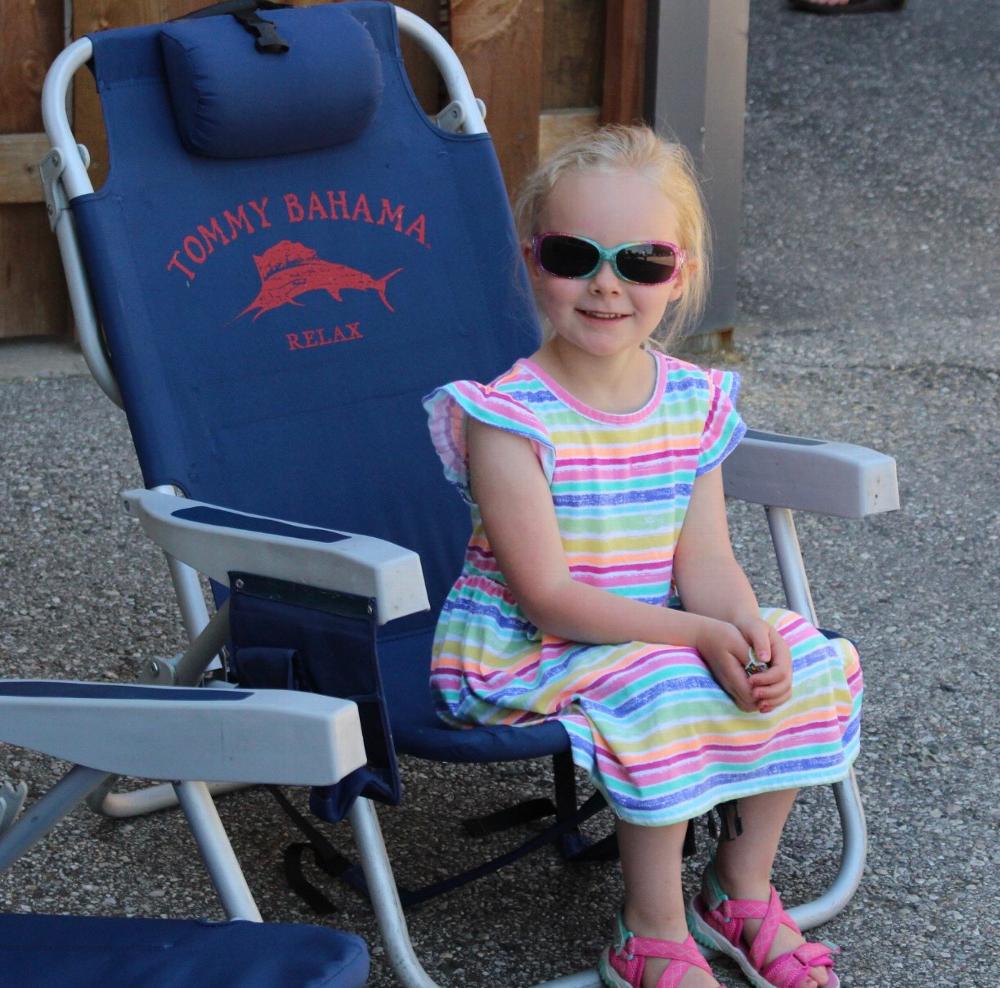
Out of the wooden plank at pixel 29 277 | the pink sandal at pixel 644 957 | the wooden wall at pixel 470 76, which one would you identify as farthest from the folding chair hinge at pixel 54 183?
the wooden plank at pixel 29 277

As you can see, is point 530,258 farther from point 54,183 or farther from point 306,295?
point 54,183

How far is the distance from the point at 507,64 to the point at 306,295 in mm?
2219

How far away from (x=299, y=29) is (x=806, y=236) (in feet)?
12.0

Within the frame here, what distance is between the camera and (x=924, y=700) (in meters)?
2.99

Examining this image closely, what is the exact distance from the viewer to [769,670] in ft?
6.22

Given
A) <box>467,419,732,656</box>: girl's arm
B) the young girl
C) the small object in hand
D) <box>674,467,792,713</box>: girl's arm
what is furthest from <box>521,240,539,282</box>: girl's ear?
the small object in hand

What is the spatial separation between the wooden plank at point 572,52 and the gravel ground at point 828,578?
0.89 metres

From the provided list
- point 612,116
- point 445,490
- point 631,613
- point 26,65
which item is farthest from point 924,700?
point 26,65

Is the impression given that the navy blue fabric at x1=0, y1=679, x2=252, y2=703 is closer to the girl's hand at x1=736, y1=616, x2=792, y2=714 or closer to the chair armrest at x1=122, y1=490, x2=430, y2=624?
the chair armrest at x1=122, y1=490, x2=430, y2=624

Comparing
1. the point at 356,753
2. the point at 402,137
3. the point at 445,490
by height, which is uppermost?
the point at 402,137

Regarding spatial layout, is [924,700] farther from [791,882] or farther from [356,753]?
[356,753]

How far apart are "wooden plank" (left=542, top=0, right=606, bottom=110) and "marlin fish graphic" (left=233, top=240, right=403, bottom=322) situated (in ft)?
7.66

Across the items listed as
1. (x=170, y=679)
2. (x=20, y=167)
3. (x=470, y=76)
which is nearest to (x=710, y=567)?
(x=170, y=679)

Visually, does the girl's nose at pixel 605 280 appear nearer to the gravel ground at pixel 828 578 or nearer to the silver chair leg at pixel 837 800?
the silver chair leg at pixel 837 800
